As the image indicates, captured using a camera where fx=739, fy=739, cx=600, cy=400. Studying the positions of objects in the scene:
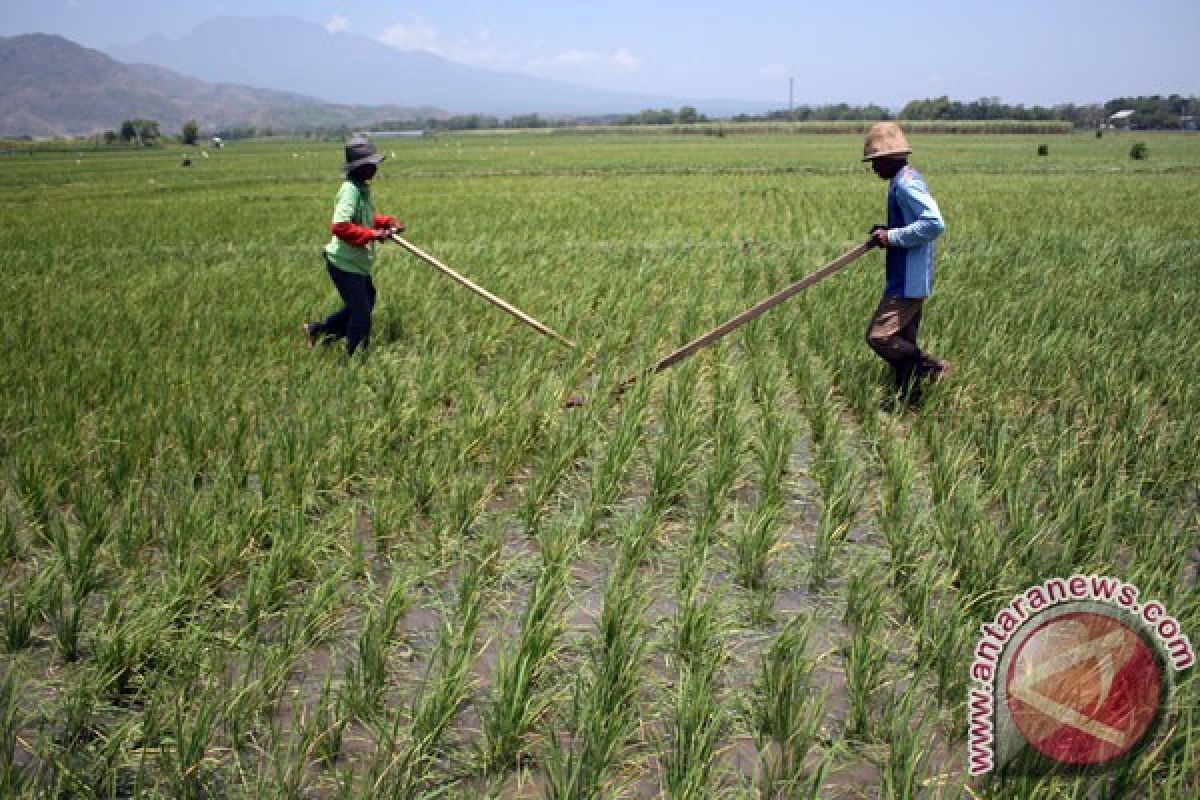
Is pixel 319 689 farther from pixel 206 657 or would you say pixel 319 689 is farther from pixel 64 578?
pixel 64 578

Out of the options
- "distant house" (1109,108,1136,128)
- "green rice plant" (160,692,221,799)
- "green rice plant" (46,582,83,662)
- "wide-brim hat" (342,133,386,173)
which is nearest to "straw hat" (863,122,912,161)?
"wide-brim hat" (342,133,386,173)

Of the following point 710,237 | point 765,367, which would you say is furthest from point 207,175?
point 765,367

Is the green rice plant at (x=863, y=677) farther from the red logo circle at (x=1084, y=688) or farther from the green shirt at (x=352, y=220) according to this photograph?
the green shirt at (x=352, y=220)

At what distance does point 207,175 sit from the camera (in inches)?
1048

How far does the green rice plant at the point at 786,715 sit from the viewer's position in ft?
5.53

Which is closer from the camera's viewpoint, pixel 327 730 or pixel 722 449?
pixel 327 730

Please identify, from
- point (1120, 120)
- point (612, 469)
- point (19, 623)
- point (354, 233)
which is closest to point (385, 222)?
point (354, 233)

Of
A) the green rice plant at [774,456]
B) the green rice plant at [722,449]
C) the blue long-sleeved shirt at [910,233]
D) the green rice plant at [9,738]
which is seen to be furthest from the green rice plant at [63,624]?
the blue long-sleeved shirt at [910,233]

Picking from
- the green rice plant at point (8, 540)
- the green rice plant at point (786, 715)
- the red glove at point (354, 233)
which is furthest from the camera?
the red glove at point (354, 233)

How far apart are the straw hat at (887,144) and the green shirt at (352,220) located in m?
Answer: 3.02

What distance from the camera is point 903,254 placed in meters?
4.00

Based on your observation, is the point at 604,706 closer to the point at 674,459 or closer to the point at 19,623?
the point at 674,459

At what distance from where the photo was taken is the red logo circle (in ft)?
5.37

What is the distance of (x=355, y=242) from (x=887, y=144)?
3.12 metres
